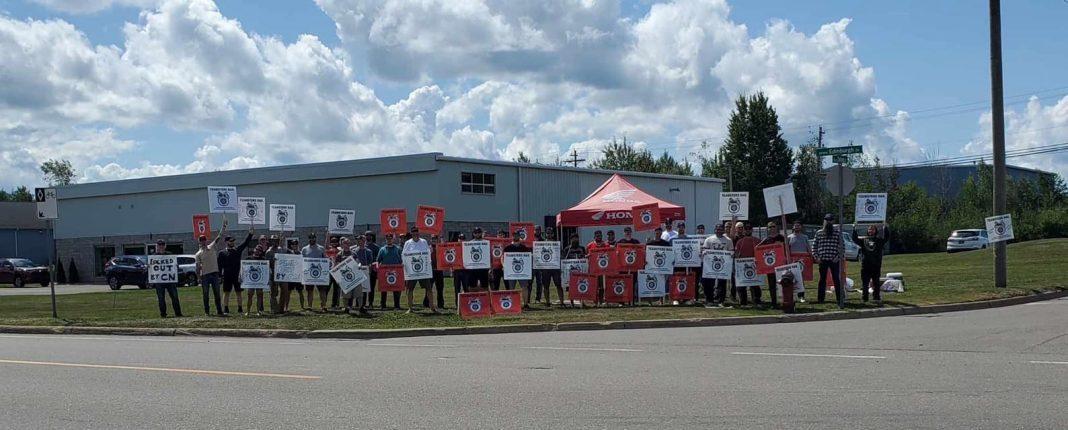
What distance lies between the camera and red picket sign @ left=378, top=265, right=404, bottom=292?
20234 mm

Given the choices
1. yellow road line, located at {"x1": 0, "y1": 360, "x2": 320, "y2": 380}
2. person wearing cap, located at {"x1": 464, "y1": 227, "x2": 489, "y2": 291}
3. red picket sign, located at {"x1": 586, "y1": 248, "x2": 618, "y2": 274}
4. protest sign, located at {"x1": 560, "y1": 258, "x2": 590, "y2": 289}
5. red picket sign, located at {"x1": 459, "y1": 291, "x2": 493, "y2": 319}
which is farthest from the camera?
protest sign, located at {"x1": 560, "y1": 258, "x2": 590, "y2": 289}

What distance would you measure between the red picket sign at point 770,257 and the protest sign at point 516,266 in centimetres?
472

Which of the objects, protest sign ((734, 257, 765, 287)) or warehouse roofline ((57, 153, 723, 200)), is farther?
warehouse roofline ((57, 153, 723, 200))

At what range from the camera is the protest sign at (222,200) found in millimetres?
21562

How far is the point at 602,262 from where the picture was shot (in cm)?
2058

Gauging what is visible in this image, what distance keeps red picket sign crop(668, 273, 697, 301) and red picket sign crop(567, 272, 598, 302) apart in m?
1.62

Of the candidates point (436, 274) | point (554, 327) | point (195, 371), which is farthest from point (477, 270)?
point (195, 371)

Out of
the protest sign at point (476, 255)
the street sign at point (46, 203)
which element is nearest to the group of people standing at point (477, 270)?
the protest sign at point (476, 255)

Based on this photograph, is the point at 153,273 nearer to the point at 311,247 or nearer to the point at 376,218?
the point at 311,247

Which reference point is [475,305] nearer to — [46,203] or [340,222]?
[340,222]

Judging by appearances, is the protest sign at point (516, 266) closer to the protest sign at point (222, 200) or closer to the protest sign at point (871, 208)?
the protest sign at point (222, 200)

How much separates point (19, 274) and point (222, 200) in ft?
109

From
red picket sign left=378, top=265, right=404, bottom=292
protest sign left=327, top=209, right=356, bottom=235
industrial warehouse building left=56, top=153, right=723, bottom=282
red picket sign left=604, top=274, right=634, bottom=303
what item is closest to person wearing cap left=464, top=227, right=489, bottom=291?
red picket sign left=378, top=265, right=404, bottom=292

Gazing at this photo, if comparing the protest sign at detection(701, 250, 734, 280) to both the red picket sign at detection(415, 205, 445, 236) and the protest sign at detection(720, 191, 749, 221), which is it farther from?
the red picket sign at detection(415, 205, 445, 236)
